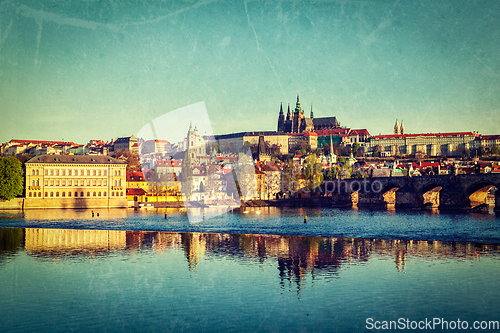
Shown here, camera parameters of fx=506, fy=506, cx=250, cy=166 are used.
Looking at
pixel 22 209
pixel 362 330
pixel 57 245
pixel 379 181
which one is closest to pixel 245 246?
pixel 57 245

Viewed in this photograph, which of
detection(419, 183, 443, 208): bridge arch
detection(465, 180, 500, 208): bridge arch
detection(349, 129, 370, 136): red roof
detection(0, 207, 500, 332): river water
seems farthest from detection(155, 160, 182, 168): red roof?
detection(349, 129, 370, 136): red roof

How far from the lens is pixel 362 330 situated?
11352 millimetres

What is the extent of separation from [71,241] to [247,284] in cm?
1494

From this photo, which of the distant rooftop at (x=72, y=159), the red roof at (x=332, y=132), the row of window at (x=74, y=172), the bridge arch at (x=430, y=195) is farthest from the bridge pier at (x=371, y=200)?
the red roof at (x=332, y=132)

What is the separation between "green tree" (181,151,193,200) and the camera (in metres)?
66.9

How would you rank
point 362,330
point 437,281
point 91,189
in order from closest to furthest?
point 362,330 → point 437,281 → point 91,189

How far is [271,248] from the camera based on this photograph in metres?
23.6

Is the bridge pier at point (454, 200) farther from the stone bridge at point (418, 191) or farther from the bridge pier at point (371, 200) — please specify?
the bridge pier at point (371, 200)

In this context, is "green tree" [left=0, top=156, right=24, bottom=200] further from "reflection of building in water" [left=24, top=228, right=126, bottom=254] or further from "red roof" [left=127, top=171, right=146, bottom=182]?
"reflection of building in water" [left=24, top=228, right=126, bottom=254]

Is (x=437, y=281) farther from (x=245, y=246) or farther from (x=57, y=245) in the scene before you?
(x=57, y=245)

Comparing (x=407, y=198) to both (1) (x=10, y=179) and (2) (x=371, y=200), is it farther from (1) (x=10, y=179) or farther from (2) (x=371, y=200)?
(1) (x=10, y=179)

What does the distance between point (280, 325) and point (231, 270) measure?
6266mm

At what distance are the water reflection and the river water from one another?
5 cm

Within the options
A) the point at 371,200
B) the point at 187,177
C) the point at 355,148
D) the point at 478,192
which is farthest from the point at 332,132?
the point at 187,177
